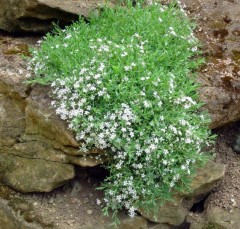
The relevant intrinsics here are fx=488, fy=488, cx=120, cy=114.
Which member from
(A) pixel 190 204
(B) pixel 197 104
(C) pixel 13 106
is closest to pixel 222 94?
(B) pixel 197 104

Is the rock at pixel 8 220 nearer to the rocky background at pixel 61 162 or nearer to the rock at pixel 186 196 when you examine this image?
the rocky background at pixel 61 162

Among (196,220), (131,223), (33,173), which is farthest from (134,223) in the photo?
(33,173)

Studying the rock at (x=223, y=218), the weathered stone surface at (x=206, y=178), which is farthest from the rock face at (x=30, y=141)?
the rock at (x=223, y=218)

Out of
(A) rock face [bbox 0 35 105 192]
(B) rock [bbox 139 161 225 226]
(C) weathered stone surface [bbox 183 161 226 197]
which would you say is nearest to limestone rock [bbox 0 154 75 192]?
(A) rock face [bbox 0 35 105 192]

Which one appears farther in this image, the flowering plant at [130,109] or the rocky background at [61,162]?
the rocky background at [61,162]

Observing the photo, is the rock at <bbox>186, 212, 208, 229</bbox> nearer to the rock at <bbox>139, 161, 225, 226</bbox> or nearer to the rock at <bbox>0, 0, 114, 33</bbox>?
the rock at <bbox>139, 161, 225, 226</bbox>

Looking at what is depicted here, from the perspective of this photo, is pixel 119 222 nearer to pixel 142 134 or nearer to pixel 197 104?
pixel 142 134
